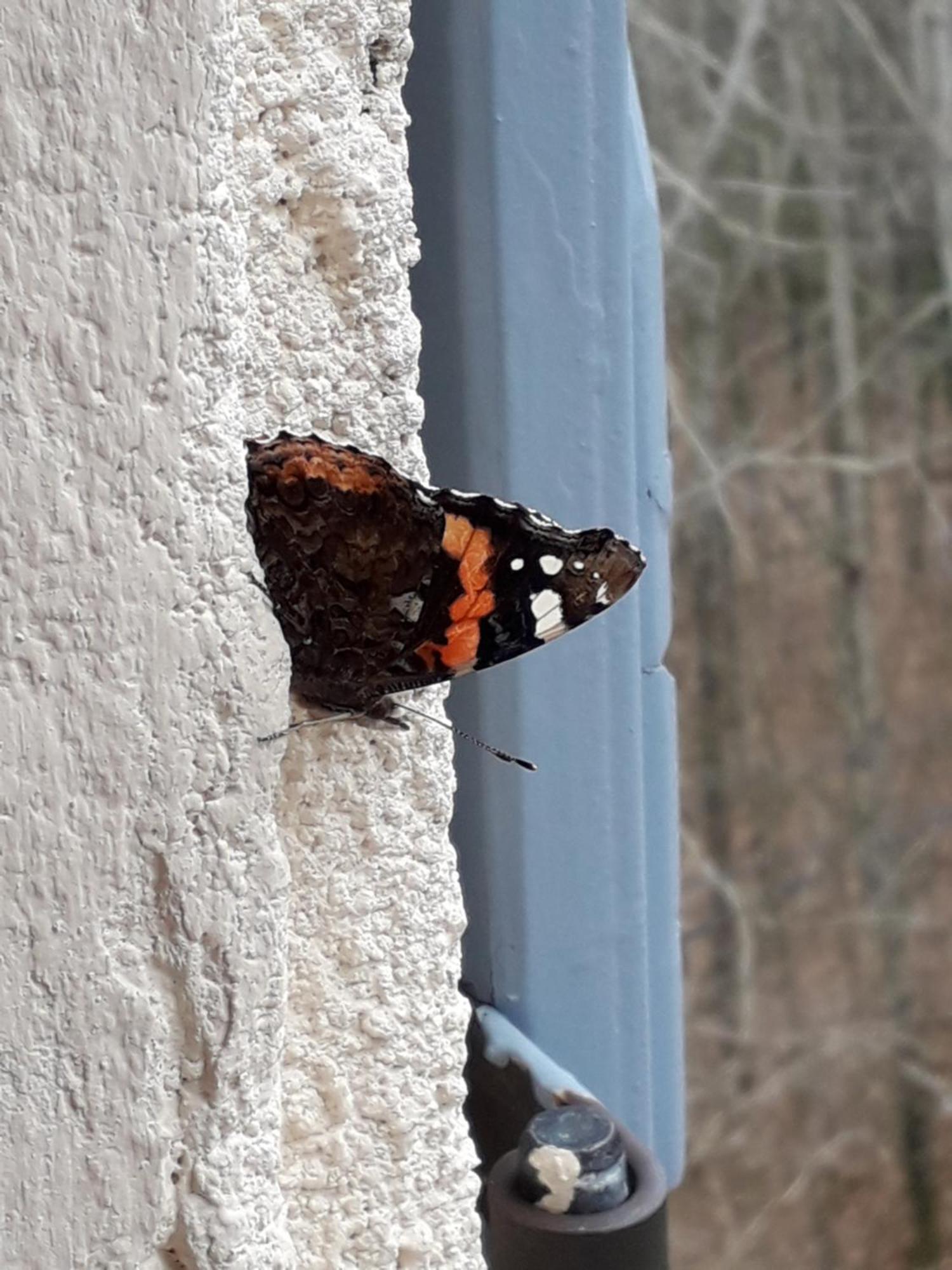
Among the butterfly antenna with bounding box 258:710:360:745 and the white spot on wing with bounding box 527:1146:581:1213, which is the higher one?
the butterfly antenna with bounding box 258:710:360:745

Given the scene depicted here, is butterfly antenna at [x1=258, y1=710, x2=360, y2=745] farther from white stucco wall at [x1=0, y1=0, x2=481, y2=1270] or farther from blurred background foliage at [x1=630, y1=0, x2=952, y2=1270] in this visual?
blurred background foliage at [x1=630, y1=0, x2=952, y2=1270]

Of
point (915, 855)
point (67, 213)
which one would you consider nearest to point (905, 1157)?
point (915, 855)

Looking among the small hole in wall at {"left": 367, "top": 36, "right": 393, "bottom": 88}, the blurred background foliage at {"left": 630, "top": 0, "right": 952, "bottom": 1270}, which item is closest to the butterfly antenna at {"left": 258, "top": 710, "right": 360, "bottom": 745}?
the small hole in wall at {"left": 367, "top": 36, "right": 393, "bottom": 88}

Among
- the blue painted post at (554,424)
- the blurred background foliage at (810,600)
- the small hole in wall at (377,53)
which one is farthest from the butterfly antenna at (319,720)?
the blurred background foliage at (810,600)

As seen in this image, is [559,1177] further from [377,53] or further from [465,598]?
[377,53]

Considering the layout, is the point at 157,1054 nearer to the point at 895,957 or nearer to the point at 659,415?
the point at 659,415

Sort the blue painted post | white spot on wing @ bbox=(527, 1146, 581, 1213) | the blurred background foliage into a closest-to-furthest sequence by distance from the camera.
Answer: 1. white spot on wing @ bbox=(527, 1146, 581, 1213)
2. the blue painted post
3. the blurred background foliage
